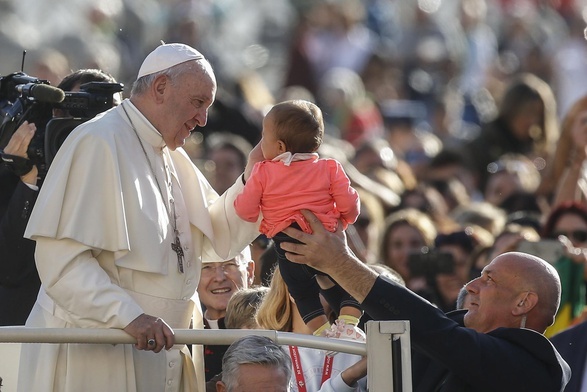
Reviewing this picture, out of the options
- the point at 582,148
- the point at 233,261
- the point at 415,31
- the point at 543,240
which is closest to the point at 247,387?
the point at 233,261

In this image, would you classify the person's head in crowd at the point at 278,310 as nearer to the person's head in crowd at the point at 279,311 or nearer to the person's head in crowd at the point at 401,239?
the person's head in crowd at the point at 279,311

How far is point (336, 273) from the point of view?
5953mm

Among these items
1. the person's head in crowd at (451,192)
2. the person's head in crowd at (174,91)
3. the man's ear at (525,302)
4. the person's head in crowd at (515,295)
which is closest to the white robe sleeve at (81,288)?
the person's head in crowd at (174,91)

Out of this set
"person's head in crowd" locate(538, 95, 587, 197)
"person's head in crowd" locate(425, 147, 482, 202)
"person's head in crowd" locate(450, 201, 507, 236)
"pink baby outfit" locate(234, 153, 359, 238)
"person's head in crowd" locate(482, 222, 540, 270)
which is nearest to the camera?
"pink baby outfit" locate(234, 153, 359, 238)

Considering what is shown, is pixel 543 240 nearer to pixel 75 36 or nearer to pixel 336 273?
pixel 336 273

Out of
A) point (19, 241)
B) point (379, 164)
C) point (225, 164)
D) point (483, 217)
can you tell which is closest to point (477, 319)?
point (19, 241)

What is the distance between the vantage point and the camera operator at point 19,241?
257 inches

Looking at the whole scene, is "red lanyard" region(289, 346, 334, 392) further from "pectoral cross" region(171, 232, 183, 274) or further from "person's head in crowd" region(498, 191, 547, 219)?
"person's head in crowd" region(498, 191, 547, 219)

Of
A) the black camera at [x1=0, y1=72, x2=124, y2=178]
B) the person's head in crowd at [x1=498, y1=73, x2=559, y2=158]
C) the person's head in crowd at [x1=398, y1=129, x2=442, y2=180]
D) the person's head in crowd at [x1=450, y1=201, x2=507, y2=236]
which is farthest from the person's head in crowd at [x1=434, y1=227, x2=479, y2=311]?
the person's head in crowd at [x1=398, y1=129, x2=442, y2=180]

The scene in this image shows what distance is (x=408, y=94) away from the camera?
645 inches

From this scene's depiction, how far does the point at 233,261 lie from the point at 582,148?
3432 mm

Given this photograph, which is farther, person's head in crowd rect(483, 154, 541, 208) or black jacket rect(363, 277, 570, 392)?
person's head in crowd rect(483, 154, 541, 208)

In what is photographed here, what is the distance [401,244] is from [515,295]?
3613mm

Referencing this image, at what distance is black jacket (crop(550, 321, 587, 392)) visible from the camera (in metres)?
7.58
